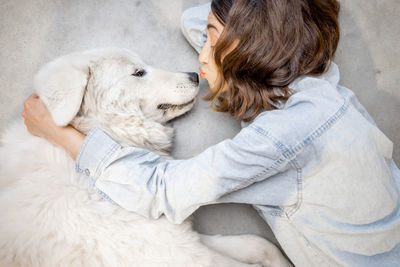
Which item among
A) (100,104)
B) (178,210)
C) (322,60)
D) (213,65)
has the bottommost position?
(178,210)

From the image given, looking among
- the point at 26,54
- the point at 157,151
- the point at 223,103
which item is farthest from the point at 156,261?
the point at 26,54

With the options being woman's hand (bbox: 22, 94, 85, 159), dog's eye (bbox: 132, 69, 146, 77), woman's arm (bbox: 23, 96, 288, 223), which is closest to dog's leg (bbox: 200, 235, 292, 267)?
woman's arm (bbox: 23, 96, 288, 223)

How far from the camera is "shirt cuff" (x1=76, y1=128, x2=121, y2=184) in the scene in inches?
56.8

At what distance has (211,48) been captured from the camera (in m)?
1.66

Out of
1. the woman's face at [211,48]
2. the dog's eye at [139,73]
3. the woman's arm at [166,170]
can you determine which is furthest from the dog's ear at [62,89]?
the woman's face at [211,48]

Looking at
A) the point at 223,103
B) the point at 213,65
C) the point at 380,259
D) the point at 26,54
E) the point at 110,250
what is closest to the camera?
the point at 110,250

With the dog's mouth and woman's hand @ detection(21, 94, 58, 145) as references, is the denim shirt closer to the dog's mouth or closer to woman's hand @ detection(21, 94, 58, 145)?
woman's hand @ detection(21, 94, 58, 145)

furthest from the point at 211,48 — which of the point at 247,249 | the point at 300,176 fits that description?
the point at 247,249

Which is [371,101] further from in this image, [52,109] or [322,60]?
[52,109]

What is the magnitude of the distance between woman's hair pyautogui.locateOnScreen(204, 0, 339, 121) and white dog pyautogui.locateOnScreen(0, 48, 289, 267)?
0.40 meters

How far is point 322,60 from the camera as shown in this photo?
1.57 m

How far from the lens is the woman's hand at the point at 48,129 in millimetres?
1482

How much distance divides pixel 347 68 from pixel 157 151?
1594mm

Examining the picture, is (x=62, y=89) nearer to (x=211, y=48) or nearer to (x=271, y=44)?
(x=211, y=48)
